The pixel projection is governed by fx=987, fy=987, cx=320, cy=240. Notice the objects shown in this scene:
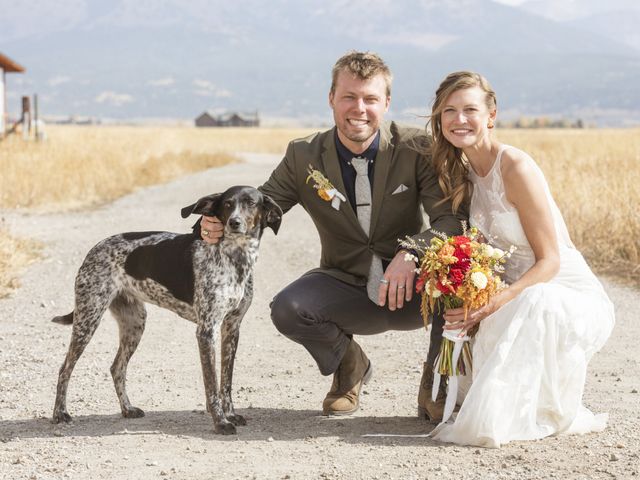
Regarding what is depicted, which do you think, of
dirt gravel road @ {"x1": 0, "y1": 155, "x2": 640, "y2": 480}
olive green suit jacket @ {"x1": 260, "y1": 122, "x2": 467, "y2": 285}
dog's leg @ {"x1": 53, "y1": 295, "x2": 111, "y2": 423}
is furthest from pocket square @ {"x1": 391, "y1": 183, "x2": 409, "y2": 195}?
dog's leg @ {"x1": 53, "y1": 295, "x2": 111, "y2": 423}

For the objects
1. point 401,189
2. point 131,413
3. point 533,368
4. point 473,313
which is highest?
point 401,189

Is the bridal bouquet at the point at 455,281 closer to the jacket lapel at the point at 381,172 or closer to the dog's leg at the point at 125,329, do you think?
the jacket lapel at the point at 381,172

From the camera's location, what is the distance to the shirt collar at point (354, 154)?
5.48 meters

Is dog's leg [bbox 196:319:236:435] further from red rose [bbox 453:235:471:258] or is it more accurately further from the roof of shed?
the roof of shed

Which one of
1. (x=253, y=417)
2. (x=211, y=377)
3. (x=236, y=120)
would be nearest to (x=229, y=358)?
(x=211, y=377)

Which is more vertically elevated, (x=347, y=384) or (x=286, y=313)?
(x=286, y=313)

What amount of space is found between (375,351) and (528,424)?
8.15 ft

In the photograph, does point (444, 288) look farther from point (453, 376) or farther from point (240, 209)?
point (240, 209)

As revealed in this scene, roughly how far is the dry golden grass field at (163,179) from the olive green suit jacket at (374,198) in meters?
4.57

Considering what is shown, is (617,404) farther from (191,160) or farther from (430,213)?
(191,160)

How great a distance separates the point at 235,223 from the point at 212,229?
20 cm

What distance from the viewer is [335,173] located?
5.49 meters

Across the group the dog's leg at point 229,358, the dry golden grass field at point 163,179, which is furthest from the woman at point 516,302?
the dry golden grass field at point 163,179

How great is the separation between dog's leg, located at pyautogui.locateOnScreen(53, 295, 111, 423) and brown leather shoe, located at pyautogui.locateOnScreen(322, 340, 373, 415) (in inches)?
52.3
